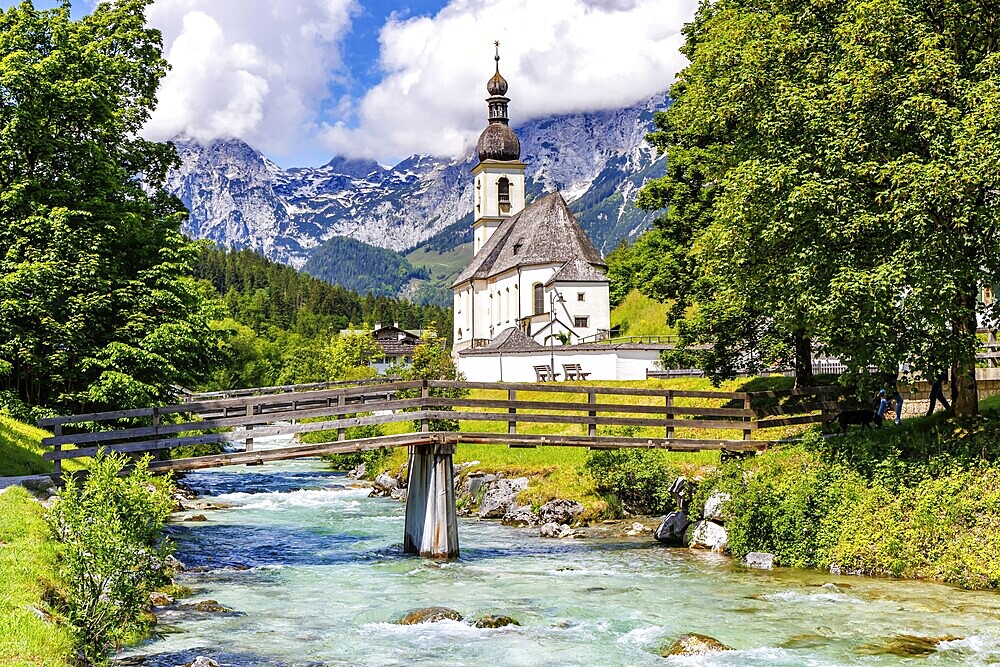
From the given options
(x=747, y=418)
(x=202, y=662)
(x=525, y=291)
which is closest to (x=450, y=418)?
(x=747, y=418)

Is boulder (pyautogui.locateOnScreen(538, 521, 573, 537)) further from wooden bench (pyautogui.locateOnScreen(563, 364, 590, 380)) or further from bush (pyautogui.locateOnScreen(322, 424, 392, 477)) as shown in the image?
wooden bench (pyautogui.locateOnScreen(563, 364, 590, 380))

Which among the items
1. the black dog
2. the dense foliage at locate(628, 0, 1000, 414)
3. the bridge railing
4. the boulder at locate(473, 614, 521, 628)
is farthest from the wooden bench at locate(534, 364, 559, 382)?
the boulder at locate(473, 614, 521, 628)

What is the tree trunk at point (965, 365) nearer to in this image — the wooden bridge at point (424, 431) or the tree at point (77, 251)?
the wooden bridge at point (424, 431)

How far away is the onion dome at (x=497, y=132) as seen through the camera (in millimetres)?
110062

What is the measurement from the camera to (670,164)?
37531mm

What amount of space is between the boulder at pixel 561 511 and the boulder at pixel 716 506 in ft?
18.0

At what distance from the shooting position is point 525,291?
83125 mm

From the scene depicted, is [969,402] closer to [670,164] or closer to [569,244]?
[670,164]

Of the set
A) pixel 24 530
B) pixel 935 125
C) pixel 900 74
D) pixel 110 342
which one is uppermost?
pixel 900 74

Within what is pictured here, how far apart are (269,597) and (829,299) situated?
13465 mm

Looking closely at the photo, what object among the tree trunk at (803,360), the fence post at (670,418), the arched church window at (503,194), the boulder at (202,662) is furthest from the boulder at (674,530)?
the arched church window at (503,194)

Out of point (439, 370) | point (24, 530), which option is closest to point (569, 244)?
point (439, 370)

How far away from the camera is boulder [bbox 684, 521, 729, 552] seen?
23.7m

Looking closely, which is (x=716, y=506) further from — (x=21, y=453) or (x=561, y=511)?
(x=21, y=453)
